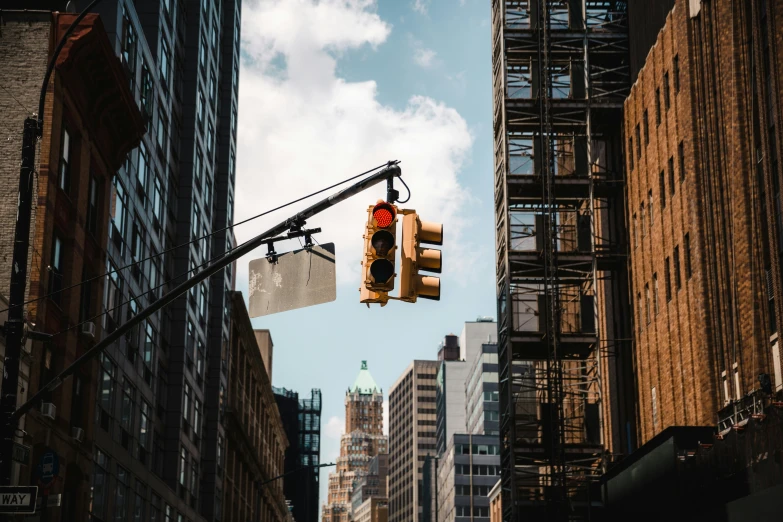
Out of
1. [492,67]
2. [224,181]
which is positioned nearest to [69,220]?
[492,67]

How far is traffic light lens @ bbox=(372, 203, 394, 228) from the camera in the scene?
13742mm

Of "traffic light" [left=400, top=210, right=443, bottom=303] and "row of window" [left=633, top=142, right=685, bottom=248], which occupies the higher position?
"row of window" [left=633, top=142, right=685, bottom=248]

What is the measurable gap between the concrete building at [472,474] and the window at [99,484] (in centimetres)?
12898

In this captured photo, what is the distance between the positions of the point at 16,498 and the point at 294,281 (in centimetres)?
513

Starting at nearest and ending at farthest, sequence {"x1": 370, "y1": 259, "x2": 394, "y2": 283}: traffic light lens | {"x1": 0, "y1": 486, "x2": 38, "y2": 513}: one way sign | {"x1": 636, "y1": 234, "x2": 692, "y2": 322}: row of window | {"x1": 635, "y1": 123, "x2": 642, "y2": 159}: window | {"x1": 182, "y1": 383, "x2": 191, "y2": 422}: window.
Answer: {"x1": 370, "y1": 259, "x2": 394, "y2": 283}: traffic light lens < {"x1": 0, "y1": 486, "x2": 38, "y2": 513}: one way sign < {"x1": 636, "y1": 234, "x2": 692, "y2": 322}: row of window < {"x1": 635, "y1": 123, "x2": 642, "y2": 159}: window < {"x1": 182, "y1": 383, "x2": 191, "y2": 422}: window

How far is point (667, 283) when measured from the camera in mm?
52188

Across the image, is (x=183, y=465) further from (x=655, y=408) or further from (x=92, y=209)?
(x=92, y=209)

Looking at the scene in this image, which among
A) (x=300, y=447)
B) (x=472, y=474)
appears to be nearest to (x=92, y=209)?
(x=472, y=474)

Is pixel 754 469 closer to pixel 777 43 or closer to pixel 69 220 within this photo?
pixel 777 43

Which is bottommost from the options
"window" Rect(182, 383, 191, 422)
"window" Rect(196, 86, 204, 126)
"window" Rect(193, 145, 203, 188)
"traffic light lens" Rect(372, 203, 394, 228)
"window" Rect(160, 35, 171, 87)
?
"traffic light lens" Rect(372, 203, 394, 228)

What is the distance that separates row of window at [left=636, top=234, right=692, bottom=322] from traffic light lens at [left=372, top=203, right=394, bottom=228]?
3673 cm

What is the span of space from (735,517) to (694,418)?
12.0m

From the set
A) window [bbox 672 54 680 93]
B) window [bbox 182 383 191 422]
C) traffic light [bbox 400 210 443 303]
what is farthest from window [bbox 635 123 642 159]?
traffic light [bbox 400 210 443 303]

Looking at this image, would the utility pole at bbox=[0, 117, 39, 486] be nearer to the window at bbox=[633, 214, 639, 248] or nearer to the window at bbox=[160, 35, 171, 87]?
the window at bbox=[160, 35, 171, 87]
